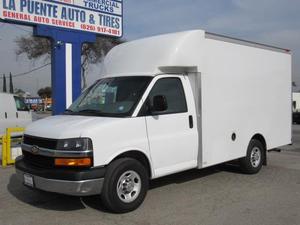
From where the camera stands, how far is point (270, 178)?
880cm

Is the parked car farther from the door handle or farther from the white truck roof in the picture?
the door handle

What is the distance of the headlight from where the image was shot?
584cm

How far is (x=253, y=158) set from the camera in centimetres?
918

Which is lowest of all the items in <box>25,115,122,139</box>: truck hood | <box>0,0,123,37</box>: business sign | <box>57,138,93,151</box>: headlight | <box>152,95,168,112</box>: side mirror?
<box>57,138,93,151</box>: headlight

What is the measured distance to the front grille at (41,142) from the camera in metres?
6.02

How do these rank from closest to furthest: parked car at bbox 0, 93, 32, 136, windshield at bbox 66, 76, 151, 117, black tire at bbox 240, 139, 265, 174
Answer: windshield at bbox 66, 76, 151, 117, black tire at bbox 240, 139, 265, 174, parked car at bbox 0, 93, 32, 136

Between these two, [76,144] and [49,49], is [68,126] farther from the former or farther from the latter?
[49,49]

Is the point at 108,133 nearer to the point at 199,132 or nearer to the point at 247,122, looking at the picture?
the point at 199,132

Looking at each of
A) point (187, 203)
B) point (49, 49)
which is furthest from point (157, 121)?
point (49, 49)

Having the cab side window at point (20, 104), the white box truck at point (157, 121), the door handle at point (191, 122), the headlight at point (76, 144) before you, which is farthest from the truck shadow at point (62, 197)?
the cab side window at point (20, 104)

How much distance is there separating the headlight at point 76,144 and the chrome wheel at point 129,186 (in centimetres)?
73

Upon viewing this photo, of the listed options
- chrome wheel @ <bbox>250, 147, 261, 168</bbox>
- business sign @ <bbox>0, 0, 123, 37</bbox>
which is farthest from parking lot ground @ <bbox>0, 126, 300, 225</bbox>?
business sign @ <bbox>0, 0, 123, 37</bbox>

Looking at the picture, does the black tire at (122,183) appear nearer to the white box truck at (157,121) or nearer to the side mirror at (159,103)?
the white box truck at (157,121)

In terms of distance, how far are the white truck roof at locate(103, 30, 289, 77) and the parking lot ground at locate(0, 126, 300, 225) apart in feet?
7.18
